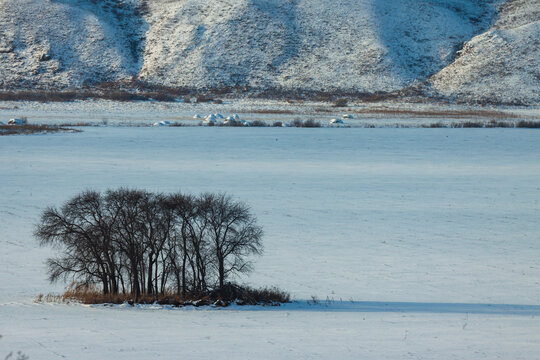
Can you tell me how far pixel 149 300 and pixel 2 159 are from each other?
21.3 metres

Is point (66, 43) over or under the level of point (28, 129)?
over

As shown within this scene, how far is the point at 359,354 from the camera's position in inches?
342

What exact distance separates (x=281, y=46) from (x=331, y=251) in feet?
255

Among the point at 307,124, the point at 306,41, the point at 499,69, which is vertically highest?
the point at 306,41

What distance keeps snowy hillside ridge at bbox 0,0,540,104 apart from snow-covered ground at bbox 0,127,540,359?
46.6 metres

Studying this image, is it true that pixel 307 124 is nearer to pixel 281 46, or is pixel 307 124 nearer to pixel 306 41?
pixel 281 46

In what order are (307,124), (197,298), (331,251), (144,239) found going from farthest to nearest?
(307,124), (331,251), (144,239), (197,298)

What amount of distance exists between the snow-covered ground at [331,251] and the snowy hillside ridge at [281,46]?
153 ft

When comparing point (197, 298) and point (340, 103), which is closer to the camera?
point (197, 298)

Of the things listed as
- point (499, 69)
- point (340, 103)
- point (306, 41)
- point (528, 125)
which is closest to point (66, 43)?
point (306, 41)

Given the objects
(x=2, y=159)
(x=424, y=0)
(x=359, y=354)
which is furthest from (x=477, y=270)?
(x=424, y=0)

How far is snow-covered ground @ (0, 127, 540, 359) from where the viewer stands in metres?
9.30

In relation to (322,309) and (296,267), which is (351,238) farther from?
(322,309)

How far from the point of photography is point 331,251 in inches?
635
